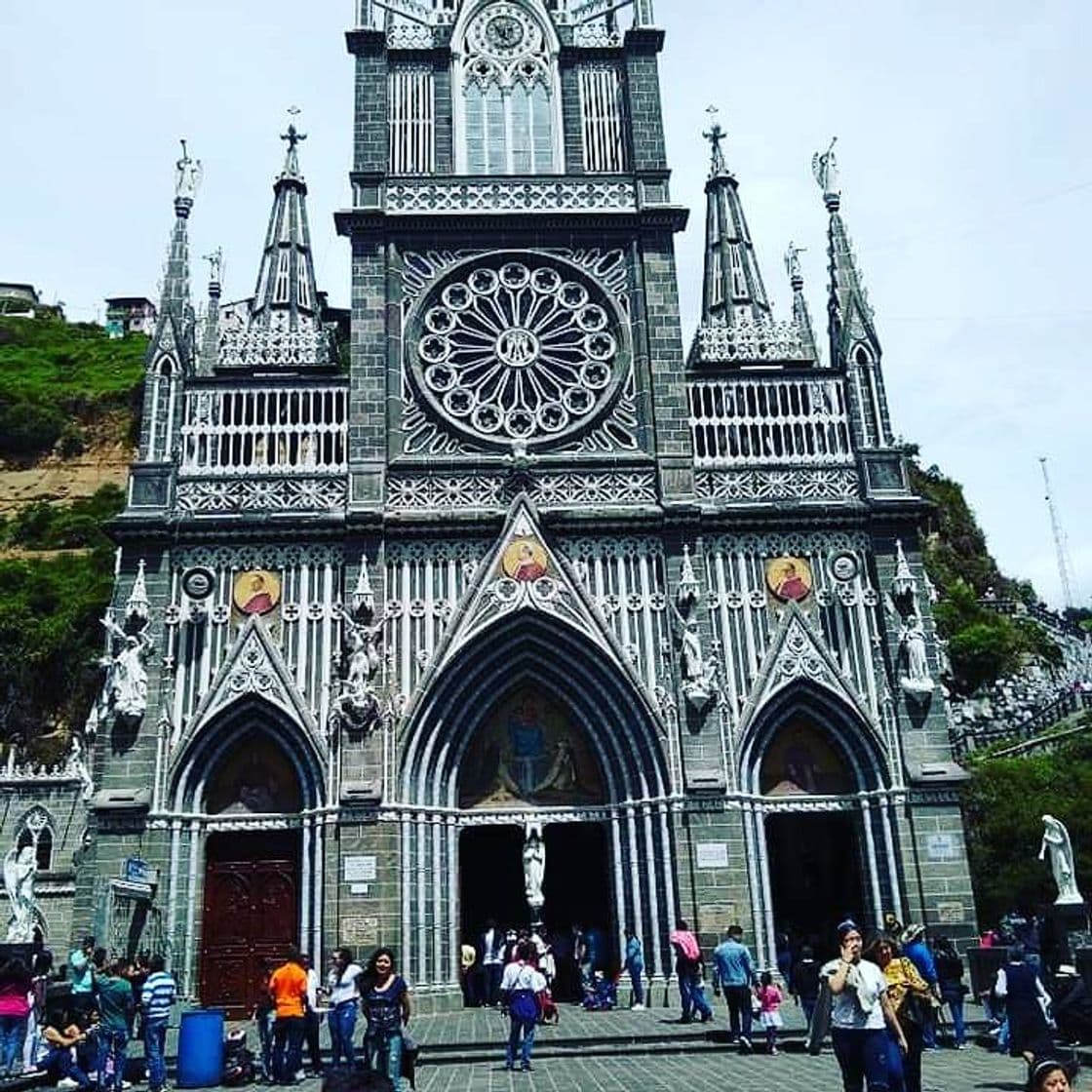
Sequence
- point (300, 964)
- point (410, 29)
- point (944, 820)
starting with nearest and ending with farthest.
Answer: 1. point (300, 964)
2. point (944, 820)
3. point (410, 29)

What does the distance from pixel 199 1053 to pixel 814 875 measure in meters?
14.2

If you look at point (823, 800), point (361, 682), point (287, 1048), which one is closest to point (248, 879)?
point (361, 682)

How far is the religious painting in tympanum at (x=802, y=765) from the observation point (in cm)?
2266

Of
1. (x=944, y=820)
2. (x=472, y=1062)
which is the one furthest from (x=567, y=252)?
(x=472, y=1062)

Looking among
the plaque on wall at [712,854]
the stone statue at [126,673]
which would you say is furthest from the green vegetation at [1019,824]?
the stone statue at [126,673]

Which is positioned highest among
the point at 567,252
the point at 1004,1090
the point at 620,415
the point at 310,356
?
the point at 567,252

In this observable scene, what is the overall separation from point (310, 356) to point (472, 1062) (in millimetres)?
16207

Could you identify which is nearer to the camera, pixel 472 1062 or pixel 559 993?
pixel 472 1062

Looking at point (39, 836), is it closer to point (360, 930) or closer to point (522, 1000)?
point (360, 930)

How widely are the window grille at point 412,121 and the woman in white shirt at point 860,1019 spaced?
22.4 metres

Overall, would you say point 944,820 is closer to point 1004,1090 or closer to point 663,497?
point 663,497

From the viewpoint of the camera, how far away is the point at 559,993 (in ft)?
77.2

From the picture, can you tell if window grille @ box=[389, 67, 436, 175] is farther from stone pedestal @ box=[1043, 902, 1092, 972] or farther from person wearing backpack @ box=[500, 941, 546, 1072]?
stone pedestal @ box=[1043, 902, 1092, 972]

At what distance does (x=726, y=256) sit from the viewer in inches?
1398
